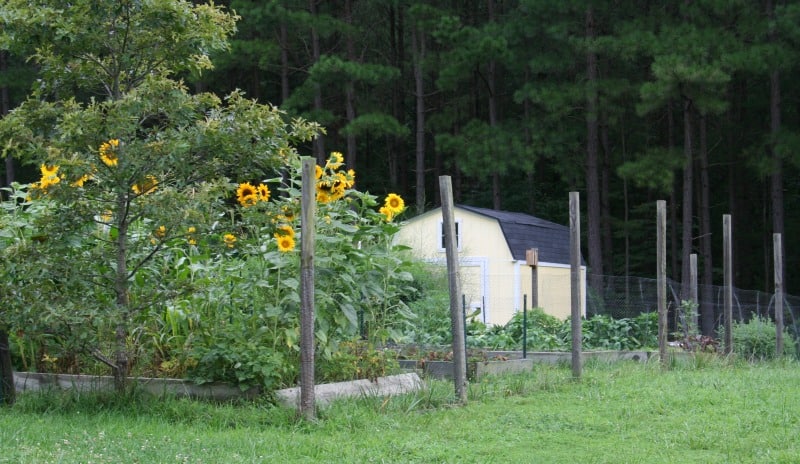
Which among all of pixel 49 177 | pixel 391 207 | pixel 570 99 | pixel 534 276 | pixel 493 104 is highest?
pixel 493 104

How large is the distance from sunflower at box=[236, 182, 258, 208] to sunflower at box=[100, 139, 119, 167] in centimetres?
99

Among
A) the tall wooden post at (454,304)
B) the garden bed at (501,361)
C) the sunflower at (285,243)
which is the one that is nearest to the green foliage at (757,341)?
the garden bed at (501,361)

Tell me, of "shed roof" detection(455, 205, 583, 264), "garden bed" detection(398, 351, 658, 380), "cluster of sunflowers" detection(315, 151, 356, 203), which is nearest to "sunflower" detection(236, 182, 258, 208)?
"cluster of sunflowers" detection(315, 151, 356, 203)

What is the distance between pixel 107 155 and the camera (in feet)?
23.5

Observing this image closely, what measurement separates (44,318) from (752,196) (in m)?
29.6

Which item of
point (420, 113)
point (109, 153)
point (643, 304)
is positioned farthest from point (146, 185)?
point (420, 113)

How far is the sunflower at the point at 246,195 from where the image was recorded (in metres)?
7.68

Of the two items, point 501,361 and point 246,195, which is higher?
point 246,195

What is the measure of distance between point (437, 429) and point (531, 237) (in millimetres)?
15653

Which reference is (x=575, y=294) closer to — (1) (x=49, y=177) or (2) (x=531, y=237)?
(1) (x=49, y=177)

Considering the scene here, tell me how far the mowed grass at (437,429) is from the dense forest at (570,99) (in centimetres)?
1503

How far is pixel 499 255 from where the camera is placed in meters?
21.4

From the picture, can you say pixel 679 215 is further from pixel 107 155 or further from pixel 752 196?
pixel 107 155

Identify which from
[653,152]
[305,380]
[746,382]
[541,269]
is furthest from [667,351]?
[653,152]
